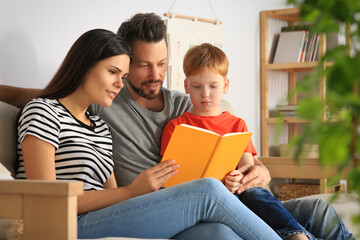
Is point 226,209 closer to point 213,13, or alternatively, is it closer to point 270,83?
point 213,13

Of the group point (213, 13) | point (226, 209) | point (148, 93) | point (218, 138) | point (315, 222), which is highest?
point (213, 13)

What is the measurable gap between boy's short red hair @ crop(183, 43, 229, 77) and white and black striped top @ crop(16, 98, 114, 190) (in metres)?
0.47

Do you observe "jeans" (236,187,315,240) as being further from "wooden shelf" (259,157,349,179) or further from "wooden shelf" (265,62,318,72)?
"wooden shelf" (265,62,318,72)

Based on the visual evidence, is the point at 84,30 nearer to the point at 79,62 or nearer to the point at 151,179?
the point at 79,62

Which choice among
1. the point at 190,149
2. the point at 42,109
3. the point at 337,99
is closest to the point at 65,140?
the point at 42,109

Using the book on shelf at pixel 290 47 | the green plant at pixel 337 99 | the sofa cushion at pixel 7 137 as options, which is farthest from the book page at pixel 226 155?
the book on shelf at pixel 290 47

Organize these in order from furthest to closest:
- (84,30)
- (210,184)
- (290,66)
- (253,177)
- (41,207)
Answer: (290,66) → (84,30) → (253,177) → (210,184) → (41,207)

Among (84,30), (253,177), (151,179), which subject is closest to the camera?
(151,179)

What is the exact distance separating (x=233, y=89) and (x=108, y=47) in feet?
7.70

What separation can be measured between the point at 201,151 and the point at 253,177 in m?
0.27

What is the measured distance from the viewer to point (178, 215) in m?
1.42

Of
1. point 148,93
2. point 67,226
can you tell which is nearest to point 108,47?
point 148,93

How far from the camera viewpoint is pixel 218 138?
1553 millimetres

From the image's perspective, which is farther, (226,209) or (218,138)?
(218,138)
